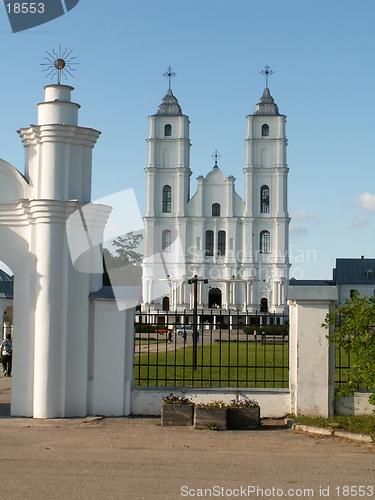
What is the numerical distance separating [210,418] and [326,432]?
1417mm

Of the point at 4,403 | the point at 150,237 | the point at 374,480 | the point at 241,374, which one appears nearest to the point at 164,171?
the point at 150,237

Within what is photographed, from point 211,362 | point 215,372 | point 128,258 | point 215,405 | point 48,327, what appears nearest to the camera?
point 215,405

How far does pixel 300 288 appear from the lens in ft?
31.9

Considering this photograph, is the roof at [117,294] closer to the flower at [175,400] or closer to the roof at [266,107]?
the flower at [175,400]

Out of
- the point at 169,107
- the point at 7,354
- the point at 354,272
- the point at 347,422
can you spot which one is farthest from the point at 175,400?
the point at 354,272

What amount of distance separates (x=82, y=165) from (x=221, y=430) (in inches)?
160

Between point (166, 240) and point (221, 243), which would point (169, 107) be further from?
point (221, 243)

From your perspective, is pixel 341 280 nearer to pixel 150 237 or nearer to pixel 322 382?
pixel 150 237

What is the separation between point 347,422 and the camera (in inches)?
357

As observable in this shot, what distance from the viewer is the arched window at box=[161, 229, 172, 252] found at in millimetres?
65312

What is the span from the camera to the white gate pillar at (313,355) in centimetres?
959

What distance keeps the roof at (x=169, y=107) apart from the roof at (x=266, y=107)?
714cm

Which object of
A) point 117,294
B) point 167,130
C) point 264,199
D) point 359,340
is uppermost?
point 167,130

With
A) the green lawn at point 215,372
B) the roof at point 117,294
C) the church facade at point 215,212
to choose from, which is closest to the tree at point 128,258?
the church facade at point 215,212
